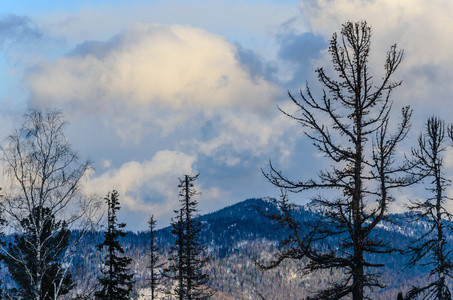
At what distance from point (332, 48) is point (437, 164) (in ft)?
41.8

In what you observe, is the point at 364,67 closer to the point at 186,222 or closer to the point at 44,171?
the point at 44,171

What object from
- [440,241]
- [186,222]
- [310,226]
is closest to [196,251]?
[186,222]

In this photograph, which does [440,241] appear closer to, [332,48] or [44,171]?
[332,48]

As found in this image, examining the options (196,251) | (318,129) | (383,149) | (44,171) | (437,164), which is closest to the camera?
(383,149)

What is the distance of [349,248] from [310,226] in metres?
1.07

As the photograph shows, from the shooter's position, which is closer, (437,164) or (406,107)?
(406,107)

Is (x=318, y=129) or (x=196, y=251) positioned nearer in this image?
(x=318, y=129)

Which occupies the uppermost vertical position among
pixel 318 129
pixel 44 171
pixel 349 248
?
pixel 44 171

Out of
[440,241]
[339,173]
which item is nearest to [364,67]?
[339,173]

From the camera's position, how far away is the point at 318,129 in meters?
11.9

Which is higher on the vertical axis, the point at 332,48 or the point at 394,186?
the point at 332,48

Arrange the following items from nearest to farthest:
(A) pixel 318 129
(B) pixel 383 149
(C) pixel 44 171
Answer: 1. (B) pixel 383 149
2. (A) pixel 318 129
3. (C) pixel 44 171

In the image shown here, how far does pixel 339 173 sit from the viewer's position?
12.0 metres

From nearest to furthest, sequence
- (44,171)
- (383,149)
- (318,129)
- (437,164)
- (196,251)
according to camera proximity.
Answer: (383,149) → (318,129) → (44,171) → (437,164) → (196,251)
